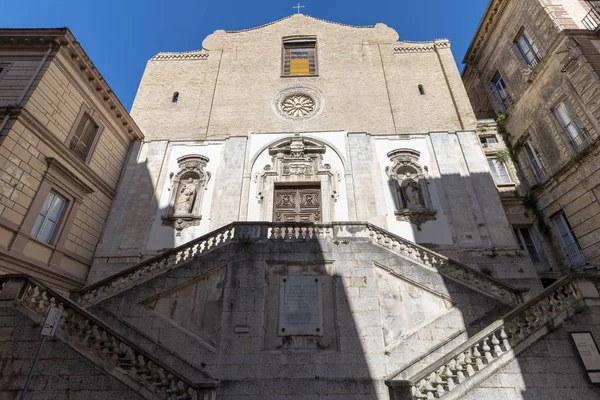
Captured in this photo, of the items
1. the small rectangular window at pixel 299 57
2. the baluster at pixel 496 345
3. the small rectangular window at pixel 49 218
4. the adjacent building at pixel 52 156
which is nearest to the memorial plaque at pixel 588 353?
the baluster at pixel 496 345

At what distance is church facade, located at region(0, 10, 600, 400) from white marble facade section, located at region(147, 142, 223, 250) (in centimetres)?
8

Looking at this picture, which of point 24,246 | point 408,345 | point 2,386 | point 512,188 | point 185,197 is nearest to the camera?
point 2,386

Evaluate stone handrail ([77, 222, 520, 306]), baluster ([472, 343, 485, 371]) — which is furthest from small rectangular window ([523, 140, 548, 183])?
baluster ([472, 343, 485, 371])

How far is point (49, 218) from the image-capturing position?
392 inches

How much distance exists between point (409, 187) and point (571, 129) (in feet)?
A: 20.9

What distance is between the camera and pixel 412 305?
800cm

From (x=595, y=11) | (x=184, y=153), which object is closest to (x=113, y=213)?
(x=184, y=153)

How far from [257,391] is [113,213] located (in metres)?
9.47

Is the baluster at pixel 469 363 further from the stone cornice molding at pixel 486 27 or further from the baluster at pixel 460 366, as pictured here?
the stone cornice molding at pixel 486 27

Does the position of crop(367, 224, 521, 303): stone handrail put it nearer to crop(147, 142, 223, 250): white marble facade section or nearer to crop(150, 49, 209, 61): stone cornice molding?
crop(147, 142, 223, 250): white marble facade section

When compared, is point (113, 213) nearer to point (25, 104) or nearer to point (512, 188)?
point (25, 104)

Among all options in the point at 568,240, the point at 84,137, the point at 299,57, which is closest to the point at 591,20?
the point at 568,240

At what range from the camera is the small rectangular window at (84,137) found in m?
11.1

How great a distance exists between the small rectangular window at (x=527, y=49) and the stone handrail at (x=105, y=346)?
17.6 meters
